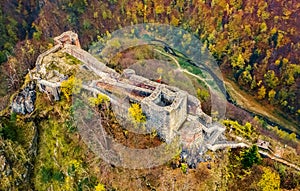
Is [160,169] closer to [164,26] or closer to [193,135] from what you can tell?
[193,135]

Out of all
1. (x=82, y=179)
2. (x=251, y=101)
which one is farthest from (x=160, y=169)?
(x=251, y=101)

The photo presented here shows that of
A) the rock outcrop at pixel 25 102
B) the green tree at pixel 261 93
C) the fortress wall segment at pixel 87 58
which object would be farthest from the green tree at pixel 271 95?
the rock outcrop at pixel 25 102

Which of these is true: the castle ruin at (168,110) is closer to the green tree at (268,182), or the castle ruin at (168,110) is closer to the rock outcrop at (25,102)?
the rock outcrop at (25,102)

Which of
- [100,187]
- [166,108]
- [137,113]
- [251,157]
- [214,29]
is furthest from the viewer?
[214,29]

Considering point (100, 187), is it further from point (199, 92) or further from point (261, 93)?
point (261, 93)

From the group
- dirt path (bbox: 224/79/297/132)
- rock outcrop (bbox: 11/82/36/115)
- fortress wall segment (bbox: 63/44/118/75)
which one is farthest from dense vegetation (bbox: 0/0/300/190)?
fortress wall segment (bbox: 63/44/118/75)

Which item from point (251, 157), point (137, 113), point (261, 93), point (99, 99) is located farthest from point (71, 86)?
point (261, 93)
